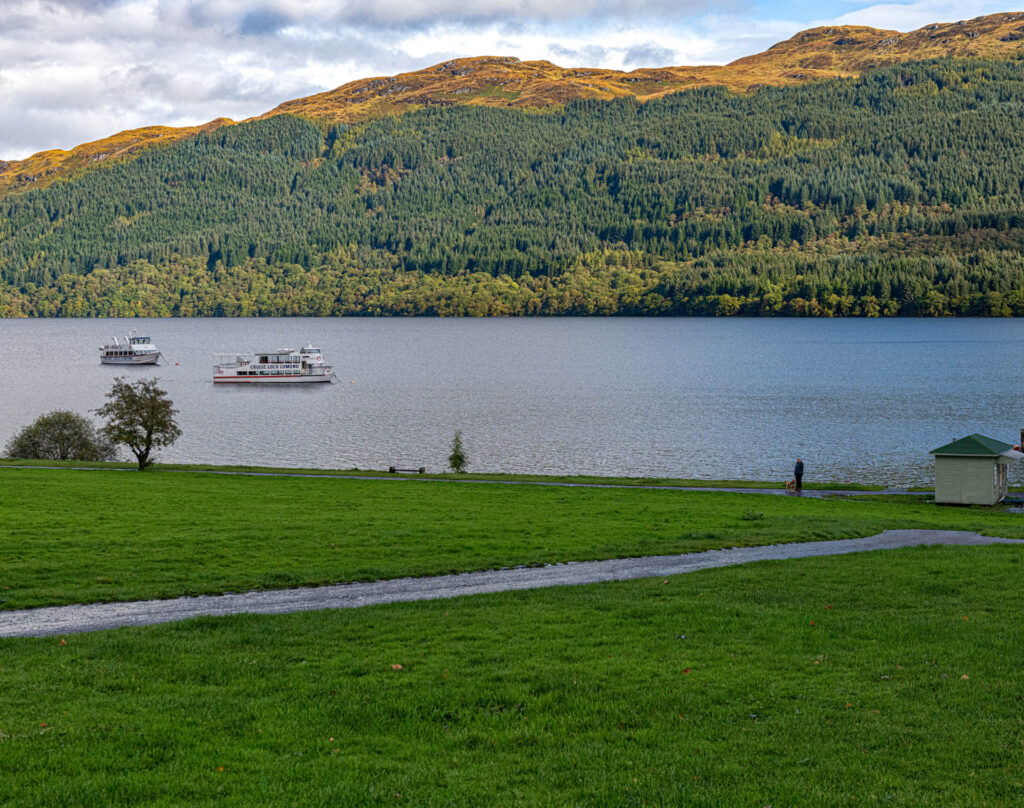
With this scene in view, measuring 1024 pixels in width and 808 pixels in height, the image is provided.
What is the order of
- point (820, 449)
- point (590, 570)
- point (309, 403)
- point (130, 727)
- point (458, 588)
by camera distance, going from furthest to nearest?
point (309, 403) < point (820, 449) < point (590, 570) < point (458, 588) < point (130, 727)

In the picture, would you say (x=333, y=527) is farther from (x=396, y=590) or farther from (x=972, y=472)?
(x=972, y=472)

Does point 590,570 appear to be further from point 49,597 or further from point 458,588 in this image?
point 49,597

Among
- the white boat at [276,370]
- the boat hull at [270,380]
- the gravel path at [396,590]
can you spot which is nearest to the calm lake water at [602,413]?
the boat hull at [270,380]

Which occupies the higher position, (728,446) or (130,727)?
(130,727)

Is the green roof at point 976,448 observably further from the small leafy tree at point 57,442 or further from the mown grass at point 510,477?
the small leafy tree at point 57,442

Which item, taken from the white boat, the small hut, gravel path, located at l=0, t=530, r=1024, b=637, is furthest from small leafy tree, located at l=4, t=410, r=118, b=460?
the white boat

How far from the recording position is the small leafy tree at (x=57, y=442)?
66688 mm

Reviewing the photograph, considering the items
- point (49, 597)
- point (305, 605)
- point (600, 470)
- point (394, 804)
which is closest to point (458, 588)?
point (305, 605)

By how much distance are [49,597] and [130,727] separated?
10563 millimetres

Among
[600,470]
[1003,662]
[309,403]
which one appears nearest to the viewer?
[1003,662]

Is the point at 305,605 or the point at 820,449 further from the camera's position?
the point at 820,449

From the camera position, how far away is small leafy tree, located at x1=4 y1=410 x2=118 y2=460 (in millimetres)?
66688

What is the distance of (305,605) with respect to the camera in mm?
20453

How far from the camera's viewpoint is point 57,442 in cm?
6762
